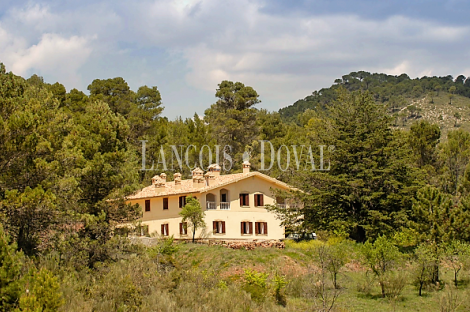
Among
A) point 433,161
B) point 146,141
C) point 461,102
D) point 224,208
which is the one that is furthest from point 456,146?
point 461,102

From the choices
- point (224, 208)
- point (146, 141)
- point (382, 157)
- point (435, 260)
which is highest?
point (146, 141)

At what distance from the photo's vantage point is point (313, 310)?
62.2ft

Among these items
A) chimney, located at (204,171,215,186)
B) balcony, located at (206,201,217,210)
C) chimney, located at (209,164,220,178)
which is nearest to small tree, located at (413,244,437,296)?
balcony, located at (206,201,217,210)

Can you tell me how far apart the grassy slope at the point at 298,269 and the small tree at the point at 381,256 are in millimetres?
958

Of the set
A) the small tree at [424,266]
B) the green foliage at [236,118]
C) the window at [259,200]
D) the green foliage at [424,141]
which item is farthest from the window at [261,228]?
the green foliage at [424,141]

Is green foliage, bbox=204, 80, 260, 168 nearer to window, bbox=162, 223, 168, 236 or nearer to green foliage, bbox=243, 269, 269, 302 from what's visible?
window, bbox=162, 223, 168, 236

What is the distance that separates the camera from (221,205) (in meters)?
38.1

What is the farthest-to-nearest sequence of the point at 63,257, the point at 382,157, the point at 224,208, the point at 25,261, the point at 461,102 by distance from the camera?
the point at 461,102 < the point at 224,208 < the point at 382,157 < the point at 63,257 < the point at 25,261

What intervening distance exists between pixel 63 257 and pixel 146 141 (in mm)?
30110

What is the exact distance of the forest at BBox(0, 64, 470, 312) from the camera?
18.0 metres

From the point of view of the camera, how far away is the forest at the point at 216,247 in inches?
708

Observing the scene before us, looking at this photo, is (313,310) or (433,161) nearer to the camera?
(313,310)

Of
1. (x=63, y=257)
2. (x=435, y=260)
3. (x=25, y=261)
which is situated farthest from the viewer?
(x=435, y=260)

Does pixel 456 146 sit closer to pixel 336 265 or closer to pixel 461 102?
pixel 336 265
